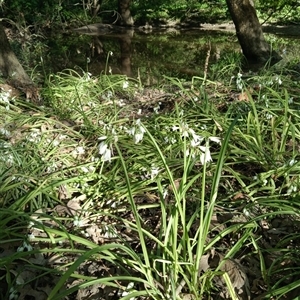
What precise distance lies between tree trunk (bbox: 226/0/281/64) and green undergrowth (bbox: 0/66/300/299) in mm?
3212

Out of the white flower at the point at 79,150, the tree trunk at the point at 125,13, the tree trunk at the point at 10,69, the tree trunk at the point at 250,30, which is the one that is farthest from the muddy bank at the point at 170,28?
the white flower at the point at 79,150

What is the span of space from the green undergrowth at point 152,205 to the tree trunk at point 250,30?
3212 mm

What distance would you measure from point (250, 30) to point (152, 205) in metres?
5.15

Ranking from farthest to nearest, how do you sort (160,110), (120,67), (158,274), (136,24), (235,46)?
(136,24)
(235,46)
(120,67)
(160,110)
(158,274)

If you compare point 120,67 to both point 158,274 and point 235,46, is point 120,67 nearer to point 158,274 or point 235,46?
point 235,46

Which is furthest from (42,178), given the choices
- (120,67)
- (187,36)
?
(187,36)

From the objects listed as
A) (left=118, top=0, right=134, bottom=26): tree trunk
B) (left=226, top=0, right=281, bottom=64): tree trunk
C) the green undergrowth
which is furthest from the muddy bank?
the green undergrowth

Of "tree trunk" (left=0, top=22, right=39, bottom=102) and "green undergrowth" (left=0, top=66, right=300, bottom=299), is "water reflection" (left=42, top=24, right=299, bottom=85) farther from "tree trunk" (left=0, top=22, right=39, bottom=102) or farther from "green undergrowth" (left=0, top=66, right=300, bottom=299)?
"green undergrowth" (left=0, top=66, right=300, bottom=299)

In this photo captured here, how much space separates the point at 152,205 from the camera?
2.02m

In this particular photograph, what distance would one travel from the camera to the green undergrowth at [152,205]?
1568mm

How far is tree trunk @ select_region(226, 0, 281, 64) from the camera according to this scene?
6348 mm

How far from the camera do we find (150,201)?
7.07 feet

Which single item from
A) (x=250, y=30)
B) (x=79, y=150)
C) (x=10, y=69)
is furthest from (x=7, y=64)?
(x=250, y=30)

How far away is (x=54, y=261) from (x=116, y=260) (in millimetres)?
280
